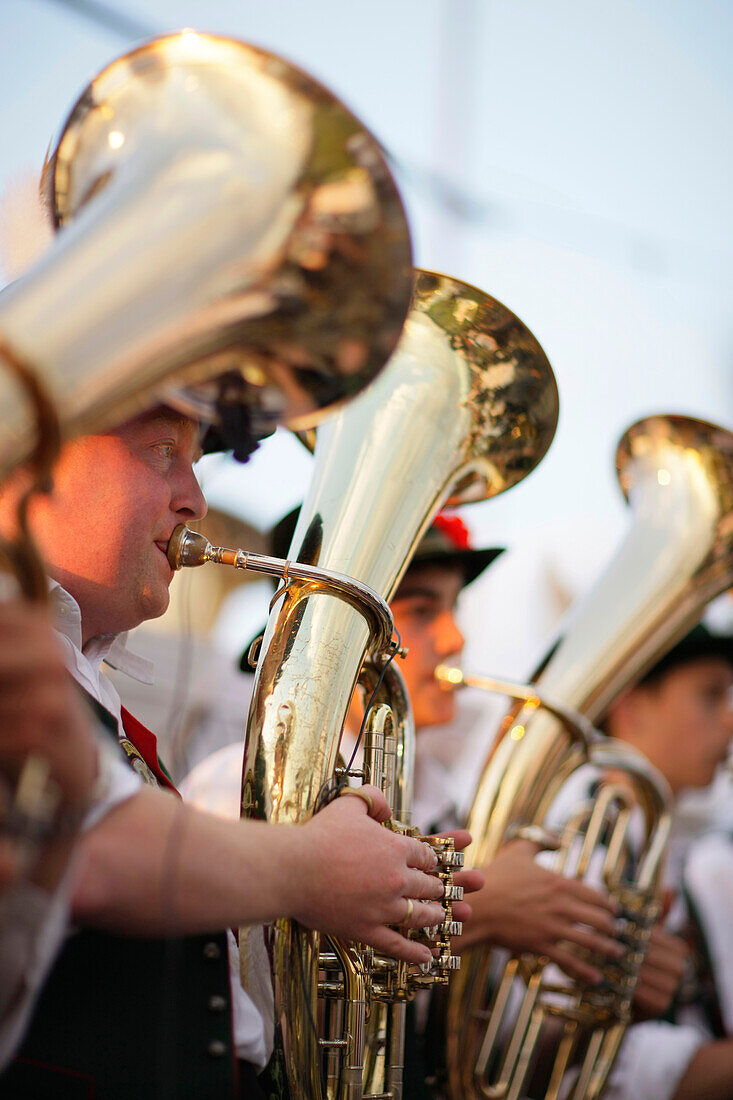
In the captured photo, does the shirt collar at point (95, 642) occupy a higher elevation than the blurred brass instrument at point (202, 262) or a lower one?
lower

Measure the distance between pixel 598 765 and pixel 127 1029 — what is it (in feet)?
4.94

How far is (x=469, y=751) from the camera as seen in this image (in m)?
5.75

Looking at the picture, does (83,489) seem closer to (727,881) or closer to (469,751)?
(727,881)

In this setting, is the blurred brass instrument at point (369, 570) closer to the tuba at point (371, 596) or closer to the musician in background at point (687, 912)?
the tuba at point (371, 596)

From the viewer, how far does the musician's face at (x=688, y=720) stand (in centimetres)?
324

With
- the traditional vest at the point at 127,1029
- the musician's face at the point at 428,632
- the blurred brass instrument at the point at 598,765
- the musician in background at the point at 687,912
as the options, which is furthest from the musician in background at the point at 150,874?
the musician in background at the point at 687,912

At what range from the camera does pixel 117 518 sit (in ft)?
4.36

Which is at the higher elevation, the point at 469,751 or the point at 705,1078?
the point at 469,751

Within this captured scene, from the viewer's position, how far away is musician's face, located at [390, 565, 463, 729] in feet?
7.77

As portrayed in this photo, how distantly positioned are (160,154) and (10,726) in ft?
1.73

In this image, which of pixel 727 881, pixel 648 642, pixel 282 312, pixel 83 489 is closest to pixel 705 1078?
pixel 727 881

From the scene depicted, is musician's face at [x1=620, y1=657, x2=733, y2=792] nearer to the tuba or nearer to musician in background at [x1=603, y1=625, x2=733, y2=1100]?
musician in background at [x1=603, y1=625, x2=733, y2=1100]

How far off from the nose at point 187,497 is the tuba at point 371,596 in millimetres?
61

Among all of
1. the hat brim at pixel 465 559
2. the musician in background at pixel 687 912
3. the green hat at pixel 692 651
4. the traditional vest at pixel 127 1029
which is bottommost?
the traditional vest at pixel 127 1029
